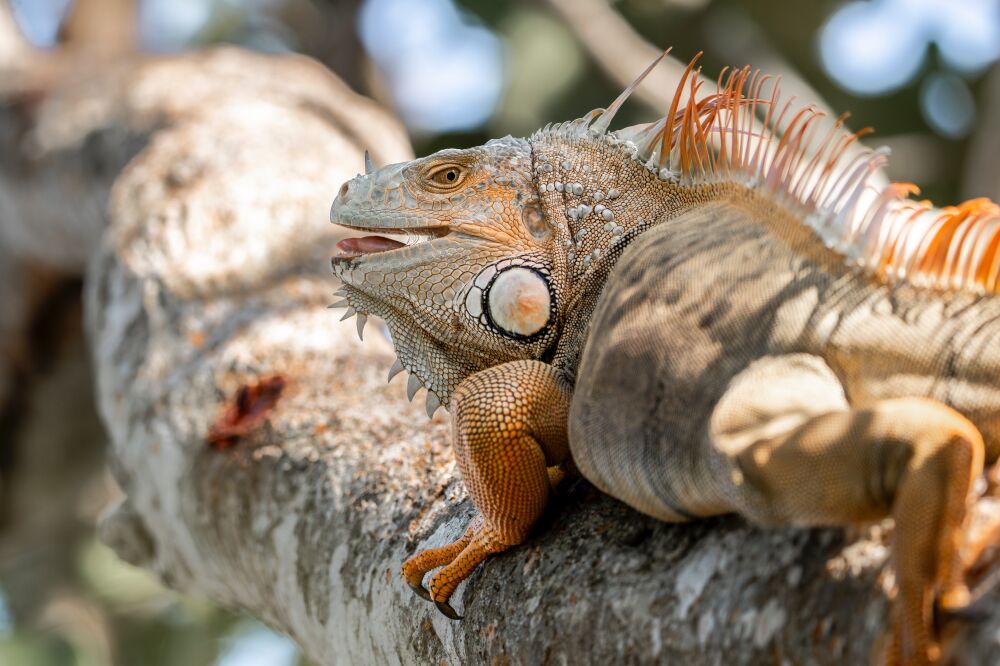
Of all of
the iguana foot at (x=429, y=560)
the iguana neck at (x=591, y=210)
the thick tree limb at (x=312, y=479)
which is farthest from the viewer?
the iguana neck at (x=591, y=210)

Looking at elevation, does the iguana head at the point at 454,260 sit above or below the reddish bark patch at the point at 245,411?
above

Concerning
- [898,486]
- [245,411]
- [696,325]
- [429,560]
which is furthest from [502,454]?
[245,411]

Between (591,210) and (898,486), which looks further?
(591,210)

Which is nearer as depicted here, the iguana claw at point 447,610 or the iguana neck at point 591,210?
the iguana claw at point 447,610

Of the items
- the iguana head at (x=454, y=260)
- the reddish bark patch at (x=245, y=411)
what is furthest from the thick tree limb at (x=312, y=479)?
the iguana head at (x=454, y=260)

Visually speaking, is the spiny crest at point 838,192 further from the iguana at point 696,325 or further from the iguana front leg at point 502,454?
the iguana front leg at point 502,454

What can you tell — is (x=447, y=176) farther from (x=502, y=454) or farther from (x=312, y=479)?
(x=312, y=479)

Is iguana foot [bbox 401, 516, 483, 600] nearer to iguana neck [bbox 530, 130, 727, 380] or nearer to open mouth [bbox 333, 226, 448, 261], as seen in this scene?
iguana neck [bbox 530, 130, 727, 380]
